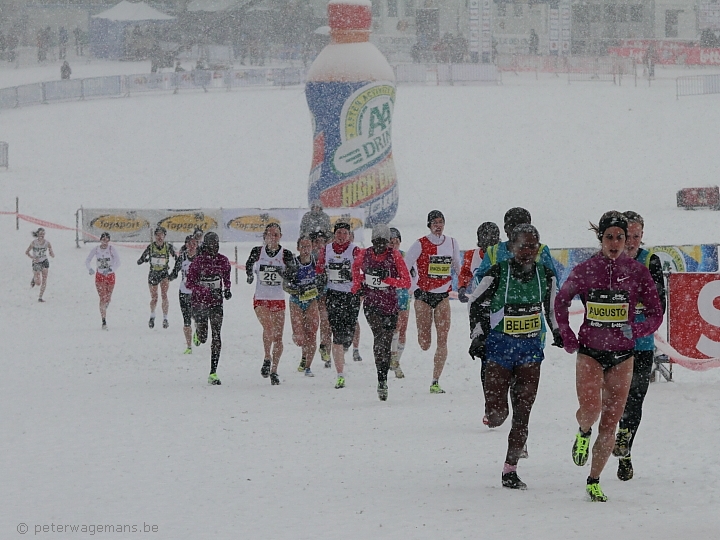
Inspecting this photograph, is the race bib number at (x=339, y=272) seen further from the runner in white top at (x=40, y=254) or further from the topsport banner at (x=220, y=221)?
the topsport banner at (x=220, y=221)

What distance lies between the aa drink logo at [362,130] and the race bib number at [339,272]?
503 inches

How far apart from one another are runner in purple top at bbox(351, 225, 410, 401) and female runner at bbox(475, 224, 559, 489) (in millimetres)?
3404

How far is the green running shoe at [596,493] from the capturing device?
7.23 meters

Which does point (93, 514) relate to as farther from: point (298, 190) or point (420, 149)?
point (420, 149)

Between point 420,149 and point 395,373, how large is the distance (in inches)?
973

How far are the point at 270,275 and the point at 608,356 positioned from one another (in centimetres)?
580

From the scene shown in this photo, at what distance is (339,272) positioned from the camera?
480 inches

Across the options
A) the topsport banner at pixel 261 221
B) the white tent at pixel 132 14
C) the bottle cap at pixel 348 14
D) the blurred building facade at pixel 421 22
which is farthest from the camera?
the blurred building facade at pixel 421 22

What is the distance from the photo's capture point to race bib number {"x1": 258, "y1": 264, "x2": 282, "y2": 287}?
12.4 metres

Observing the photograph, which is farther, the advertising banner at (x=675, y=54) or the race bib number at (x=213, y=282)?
the advertising banner at (x=675, y=54)

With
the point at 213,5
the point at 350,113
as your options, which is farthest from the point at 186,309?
the point at 213,5

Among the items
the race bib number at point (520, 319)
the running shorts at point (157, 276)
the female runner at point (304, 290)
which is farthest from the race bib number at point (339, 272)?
the running shorts at point (157, 276)

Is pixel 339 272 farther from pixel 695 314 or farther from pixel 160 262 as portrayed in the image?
pixel 160 262

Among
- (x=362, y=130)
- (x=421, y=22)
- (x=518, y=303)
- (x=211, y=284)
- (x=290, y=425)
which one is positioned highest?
(x=421, y=22)
